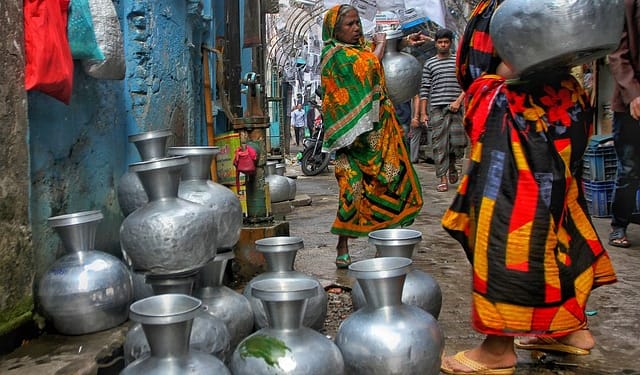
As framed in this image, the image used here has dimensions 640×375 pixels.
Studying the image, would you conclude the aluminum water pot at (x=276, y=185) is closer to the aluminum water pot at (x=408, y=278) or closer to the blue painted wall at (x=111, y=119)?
the blue painted wall at (x=111, y=119)

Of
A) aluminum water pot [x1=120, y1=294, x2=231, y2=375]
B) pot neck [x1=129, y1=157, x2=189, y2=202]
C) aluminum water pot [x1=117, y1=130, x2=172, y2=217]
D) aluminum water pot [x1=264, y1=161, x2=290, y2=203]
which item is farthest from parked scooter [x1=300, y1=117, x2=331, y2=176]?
aluminum water pot [x1=120, y1=294, x2=231, y2=375]

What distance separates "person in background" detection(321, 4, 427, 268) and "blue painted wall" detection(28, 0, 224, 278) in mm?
903

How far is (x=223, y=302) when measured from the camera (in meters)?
2.54

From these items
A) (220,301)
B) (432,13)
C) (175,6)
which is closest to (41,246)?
(220,301)

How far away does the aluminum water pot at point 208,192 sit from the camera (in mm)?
2730

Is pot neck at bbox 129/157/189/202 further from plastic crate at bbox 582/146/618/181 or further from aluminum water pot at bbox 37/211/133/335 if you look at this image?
plastic crate at bbox 582/146/618/181

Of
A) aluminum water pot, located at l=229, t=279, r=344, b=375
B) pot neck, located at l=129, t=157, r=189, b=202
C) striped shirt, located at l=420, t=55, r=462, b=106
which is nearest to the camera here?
aluminum water pot, located at l=229, t=279, r=344, b=375

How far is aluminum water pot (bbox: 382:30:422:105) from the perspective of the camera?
4.67m

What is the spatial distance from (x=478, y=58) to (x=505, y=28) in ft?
1.05

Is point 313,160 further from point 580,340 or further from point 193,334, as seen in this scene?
point 193,334

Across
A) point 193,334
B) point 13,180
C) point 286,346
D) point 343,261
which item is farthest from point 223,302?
point 343,261

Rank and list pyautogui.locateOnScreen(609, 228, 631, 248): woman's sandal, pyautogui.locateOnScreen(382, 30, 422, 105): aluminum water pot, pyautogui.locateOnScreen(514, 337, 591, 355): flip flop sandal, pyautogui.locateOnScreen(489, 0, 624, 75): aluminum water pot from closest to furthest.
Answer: pyautogui.locateOnScreen(489, 0, 624, 75): aluminum water pot, pyautogui.locateOnScreen(514, 337, 591, 355): flip flop sandal, pyautogui.locateOnScreen(382, 30, 422, 105): aluminum water pot, pyautogui.locateOnScreen(609, 228, 631, 248): woman's sandal

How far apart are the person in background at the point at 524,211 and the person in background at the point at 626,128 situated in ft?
5.47

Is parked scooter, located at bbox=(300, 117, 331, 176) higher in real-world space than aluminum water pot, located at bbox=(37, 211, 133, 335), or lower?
lower
